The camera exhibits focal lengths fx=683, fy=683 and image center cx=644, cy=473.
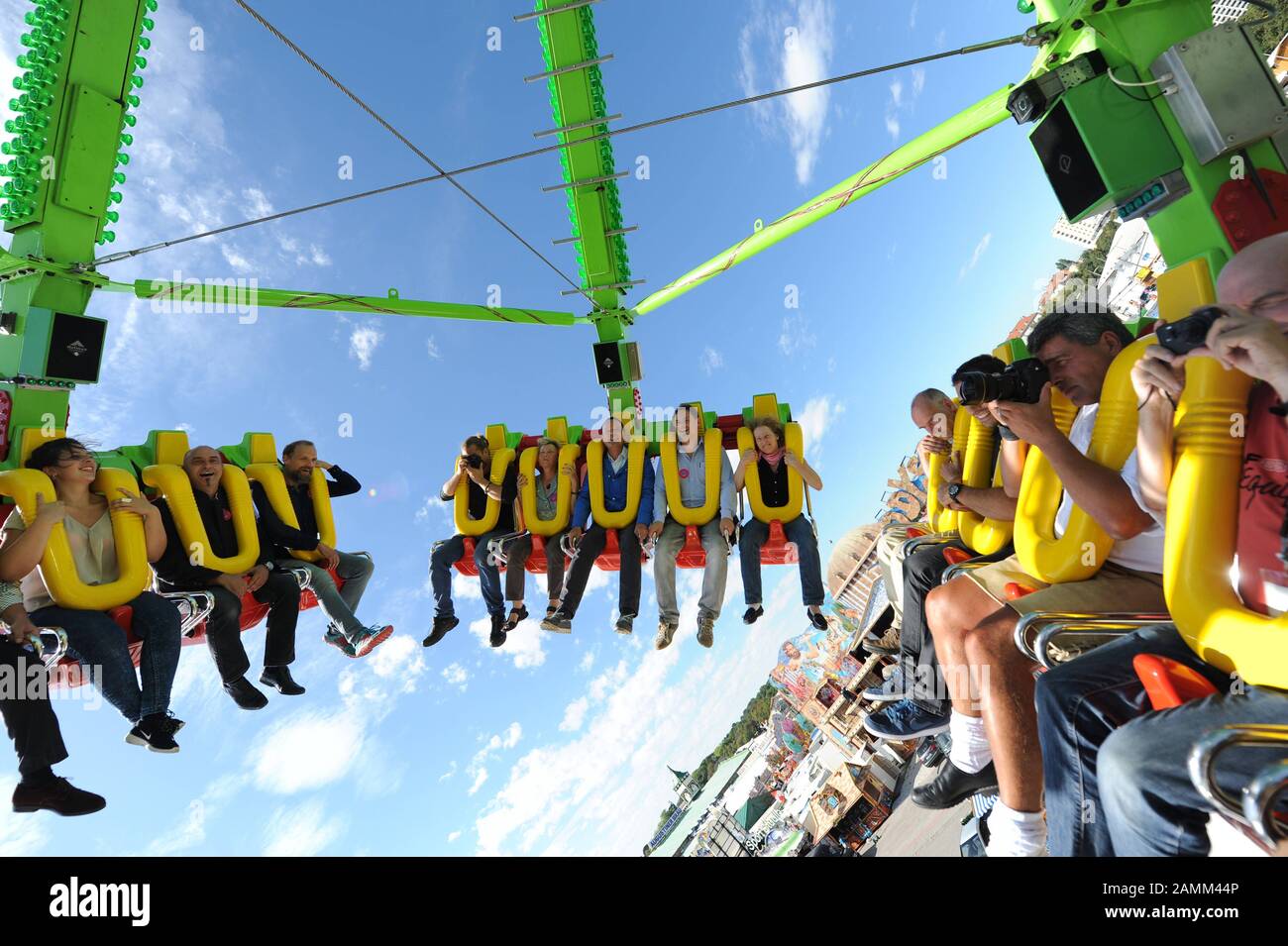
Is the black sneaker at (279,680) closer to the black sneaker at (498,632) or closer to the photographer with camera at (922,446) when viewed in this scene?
the black sneaker at (498,632)

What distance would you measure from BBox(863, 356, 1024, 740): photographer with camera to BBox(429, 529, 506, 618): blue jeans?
3677mm

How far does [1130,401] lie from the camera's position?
6.57ft

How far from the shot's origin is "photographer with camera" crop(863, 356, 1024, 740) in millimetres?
2851

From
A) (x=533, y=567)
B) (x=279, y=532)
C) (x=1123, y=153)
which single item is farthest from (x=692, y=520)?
(x=1123, y=153)

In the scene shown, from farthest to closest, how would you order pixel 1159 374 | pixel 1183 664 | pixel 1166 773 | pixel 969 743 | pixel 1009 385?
1. pixel 969 743
2. pixel 1009 385
3. pixel 1159 374
4. pixel 1183 664
5. pixel 1166 773

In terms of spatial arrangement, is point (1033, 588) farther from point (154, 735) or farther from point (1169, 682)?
point (154, 735)

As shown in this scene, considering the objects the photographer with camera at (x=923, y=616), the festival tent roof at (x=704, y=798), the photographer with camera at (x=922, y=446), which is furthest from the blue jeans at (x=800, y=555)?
the festival tent roof at (x=704, y=798)

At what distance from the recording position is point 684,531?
564 centimetres

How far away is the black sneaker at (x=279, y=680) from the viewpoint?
4.71 meters

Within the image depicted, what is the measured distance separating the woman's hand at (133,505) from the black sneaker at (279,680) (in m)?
1.42

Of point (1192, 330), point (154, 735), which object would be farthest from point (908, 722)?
point (154, 735)

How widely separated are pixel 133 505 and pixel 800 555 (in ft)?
14.5
